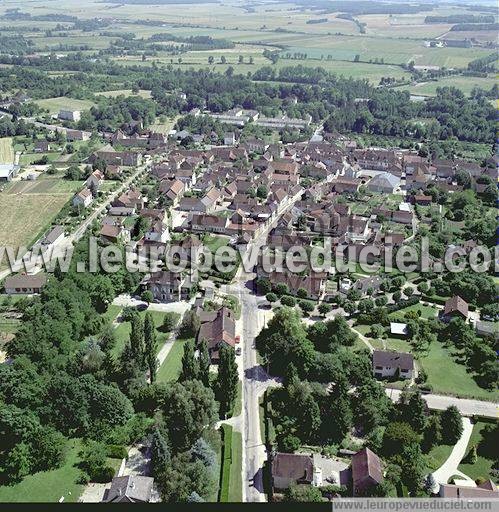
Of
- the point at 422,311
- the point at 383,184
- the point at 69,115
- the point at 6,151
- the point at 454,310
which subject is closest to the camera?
the point at 454,310

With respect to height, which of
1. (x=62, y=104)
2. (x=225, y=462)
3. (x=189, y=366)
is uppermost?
(x=62, y=104)

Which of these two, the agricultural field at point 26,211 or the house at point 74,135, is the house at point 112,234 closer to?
the agricultural field at point 26,211

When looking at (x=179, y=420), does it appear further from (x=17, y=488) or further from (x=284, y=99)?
(x=284, y=99)

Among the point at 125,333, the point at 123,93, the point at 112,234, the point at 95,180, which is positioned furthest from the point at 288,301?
the point at 123,93

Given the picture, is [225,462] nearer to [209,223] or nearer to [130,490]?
[130,490]

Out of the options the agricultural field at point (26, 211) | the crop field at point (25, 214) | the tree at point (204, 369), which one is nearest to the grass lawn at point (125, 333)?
the tree at point (204, 369)

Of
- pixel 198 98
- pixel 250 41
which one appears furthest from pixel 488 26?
pixel 198 98
